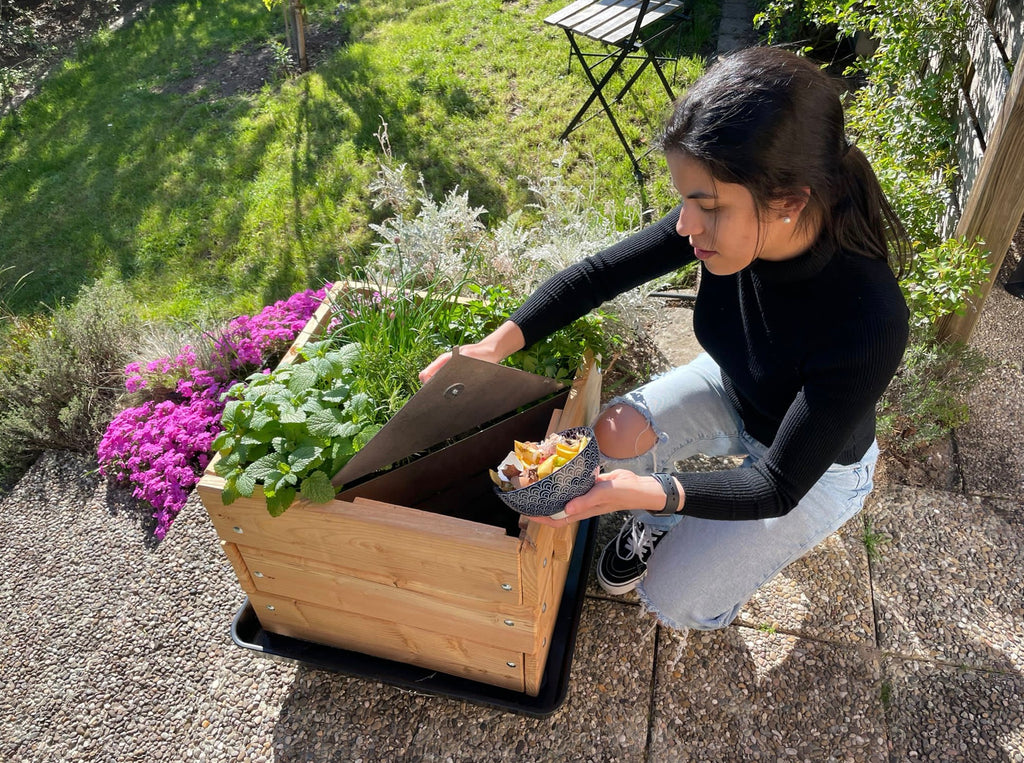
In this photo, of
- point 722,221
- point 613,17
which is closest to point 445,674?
point 722,221

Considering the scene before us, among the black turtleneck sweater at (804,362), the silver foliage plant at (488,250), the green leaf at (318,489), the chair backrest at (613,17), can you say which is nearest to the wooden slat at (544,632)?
the black turtleneck sweater at (804,362)

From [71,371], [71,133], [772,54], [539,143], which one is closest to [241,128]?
[71,133]

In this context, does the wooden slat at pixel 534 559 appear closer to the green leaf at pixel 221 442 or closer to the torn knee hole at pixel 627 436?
the torn knee hole at pixel 627 436

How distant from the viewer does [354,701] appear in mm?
1835

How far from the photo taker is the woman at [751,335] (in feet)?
4.11

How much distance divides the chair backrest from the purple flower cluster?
7.09 feet

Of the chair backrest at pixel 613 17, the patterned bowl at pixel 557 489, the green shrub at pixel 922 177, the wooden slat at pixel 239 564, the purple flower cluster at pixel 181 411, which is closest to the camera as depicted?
the patterned bowl at pixel 557 489

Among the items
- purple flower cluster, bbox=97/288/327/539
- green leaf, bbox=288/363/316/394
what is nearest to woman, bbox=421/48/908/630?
green leaf, bbox=288/363/316/394

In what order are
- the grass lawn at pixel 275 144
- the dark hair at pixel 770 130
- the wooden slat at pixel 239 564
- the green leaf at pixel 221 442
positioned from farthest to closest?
the grass lawn at pixel 275 144
the wooden slat at pixel 239 564
the green leaf at pixel 221 442
the dark hair at pixel 770 130

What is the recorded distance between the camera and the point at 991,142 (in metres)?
2.10

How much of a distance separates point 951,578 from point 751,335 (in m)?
1.10

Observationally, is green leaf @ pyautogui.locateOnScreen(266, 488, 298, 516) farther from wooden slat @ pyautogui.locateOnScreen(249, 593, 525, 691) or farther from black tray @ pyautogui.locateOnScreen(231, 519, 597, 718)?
black tray @ pyautogui.locateOnScreen(231, 519, 597, 718)

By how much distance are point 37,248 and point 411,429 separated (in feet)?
12.0

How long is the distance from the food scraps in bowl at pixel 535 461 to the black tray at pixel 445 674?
2.02 feet
